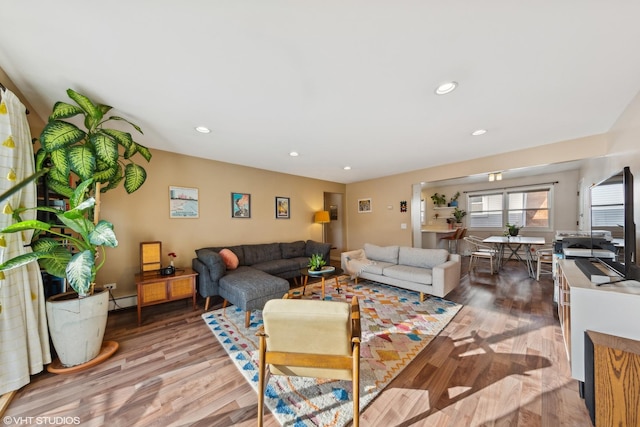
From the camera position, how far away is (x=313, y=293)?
12.0ft

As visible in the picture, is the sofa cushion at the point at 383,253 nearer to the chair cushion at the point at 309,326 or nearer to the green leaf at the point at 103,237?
the chair cushion at the point at 309,326

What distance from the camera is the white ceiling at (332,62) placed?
3.91 feet

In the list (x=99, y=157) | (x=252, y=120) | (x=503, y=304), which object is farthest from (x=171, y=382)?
(x=503, y=304)

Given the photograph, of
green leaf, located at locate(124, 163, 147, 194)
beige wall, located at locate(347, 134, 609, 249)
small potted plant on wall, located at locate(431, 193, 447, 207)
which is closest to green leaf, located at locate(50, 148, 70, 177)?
green leaf, located at locate(124, 163, 147, 194)

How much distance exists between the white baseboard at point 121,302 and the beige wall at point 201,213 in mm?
74

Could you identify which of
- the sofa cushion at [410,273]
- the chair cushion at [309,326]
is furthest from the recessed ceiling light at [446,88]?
the sofa cushion at [410,273]

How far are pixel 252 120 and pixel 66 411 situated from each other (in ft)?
8.98

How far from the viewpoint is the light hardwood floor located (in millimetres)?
1417

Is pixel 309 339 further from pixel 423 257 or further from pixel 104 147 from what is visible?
pixel 423 257

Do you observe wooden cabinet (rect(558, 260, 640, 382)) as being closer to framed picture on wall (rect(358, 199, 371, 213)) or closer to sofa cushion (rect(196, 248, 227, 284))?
sofa cushion (rect(196, 248, 227, 284))

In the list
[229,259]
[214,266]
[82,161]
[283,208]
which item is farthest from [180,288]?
[283,208]

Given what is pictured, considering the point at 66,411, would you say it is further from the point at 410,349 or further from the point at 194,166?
the point at 194,166

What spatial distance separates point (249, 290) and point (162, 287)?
122 centimetres

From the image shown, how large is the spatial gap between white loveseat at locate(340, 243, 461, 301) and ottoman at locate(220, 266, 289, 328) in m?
1.75
